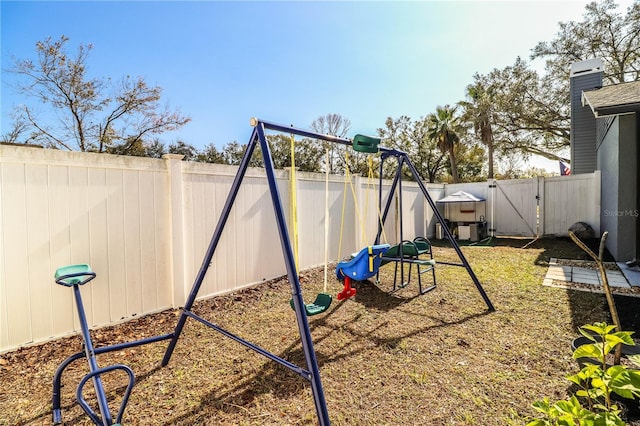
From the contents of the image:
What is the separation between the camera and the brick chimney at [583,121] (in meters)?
9.59

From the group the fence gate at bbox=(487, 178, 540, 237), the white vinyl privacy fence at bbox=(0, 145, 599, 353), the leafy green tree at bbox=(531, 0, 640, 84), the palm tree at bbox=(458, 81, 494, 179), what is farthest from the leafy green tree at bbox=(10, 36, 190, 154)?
the leafy green tree at bbox=(531, 0, 640, 84)

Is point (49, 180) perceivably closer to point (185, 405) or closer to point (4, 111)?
point (185, 405)

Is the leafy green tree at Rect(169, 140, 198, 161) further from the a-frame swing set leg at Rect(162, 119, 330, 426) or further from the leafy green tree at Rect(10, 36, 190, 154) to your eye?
the a-frame swing set leg at Rect(162, 119, 330, 426)

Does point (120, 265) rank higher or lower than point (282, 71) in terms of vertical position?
lower

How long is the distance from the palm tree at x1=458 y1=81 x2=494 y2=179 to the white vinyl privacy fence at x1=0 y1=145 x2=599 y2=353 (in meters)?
14.7

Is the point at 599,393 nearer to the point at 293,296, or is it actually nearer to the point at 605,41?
the point at 293,296

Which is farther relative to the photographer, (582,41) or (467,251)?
(582,41)

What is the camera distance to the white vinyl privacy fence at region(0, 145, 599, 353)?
248 centimetres

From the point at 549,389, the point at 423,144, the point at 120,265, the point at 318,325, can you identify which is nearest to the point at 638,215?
the point at 549,389

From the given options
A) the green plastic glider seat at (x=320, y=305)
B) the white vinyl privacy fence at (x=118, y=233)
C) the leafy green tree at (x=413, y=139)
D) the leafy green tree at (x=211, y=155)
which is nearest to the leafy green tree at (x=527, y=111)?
the leafy green tree at (x=413, y=139)

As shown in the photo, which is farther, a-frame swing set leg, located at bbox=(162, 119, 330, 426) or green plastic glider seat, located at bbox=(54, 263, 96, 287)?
green plastic glider seat, located at bbox=(54, 263, 96, 287)

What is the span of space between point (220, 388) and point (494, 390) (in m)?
1.90

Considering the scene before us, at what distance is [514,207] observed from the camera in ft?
30.2

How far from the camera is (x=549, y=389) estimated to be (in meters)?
2.07
